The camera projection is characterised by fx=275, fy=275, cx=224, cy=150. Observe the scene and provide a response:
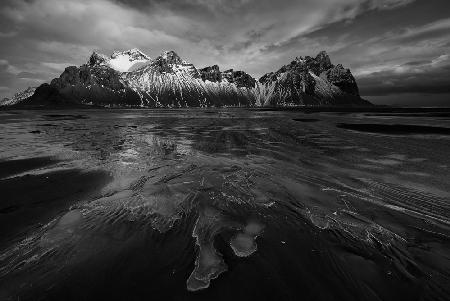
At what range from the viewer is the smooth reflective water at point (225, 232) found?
23.2 ft

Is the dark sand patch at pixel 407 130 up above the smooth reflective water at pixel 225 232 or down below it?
below

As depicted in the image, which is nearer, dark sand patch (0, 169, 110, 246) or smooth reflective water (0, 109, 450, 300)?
smooth reflective water (0, 109, 450, 300)

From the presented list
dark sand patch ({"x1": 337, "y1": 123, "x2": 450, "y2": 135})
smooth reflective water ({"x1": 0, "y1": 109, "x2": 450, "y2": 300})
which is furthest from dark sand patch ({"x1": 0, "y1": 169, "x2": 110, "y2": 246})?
dark sand patch ({"x1": 337, "y1": 123, "x2": 450, "y2": 135})

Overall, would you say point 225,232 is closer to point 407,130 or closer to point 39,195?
point 39,195

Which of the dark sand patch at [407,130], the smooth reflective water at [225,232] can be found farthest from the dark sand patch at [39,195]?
the dark sand patch at [407,130]

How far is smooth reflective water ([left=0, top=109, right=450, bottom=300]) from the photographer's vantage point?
7.08 meters

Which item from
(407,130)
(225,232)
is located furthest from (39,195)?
(407,130)

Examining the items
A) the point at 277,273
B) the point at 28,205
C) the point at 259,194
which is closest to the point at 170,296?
the point at 277,273

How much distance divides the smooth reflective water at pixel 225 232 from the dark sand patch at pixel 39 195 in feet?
0.24

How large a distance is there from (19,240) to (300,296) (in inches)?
362

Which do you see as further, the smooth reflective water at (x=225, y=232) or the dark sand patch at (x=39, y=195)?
the dark sand patch at (x=39, y=195)

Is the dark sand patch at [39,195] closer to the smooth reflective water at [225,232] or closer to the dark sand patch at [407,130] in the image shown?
the smooth reflective water at [225,232]

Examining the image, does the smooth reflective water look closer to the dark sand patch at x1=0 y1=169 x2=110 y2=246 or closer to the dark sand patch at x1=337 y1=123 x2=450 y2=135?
the dark sand patch at x1=0 y1=169 x2=110 y2=246

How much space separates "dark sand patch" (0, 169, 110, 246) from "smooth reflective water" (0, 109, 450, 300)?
7 cm
